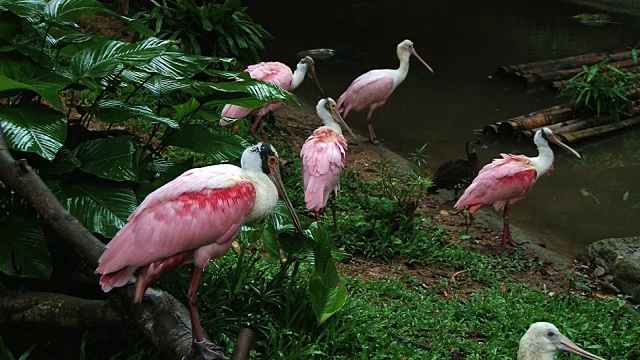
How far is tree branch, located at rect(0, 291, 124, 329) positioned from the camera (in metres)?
4.14

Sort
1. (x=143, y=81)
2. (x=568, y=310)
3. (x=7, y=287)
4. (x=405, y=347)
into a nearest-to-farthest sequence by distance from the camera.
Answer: (x=7, y=287), (x=143, y=81), (x=405, y=347), (x=568, y=310)

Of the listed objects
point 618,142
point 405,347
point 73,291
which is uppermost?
point 73,291

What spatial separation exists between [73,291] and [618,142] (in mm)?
7867

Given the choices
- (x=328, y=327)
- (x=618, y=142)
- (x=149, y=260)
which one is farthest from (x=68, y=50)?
(x=618, y=142)

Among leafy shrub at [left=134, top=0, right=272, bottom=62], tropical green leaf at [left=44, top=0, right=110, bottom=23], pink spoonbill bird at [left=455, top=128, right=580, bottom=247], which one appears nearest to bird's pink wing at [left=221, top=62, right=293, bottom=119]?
leafy shrub at [left=134, top=0, right=272, bottom=62]

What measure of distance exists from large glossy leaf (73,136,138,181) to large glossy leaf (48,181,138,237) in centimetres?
9

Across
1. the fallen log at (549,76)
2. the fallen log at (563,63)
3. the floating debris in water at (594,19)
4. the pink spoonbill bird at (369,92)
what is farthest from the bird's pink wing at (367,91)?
the floating debris in water at (594,19)

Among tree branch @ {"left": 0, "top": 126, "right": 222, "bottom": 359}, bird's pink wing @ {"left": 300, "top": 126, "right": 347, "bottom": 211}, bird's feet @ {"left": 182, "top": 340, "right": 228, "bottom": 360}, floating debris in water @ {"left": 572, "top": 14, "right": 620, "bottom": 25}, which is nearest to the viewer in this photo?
bird's feet @ {"left": 182, "top": 340, "right": 228, "bottom": 360}

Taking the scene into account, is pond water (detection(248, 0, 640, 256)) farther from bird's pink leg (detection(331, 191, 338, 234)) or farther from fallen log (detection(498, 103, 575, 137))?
bird's pink leg (detection(331, 191, 338, 234))

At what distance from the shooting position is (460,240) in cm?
776

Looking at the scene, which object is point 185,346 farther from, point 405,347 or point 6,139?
point 405,347

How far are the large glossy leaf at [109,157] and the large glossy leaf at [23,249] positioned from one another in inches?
15.2

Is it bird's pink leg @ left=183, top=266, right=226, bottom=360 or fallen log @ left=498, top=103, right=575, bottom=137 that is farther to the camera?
fallen log @ left=498, top=103, right=575, bottom=137

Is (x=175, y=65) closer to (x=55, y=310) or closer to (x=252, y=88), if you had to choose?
(x=252, y=88)
